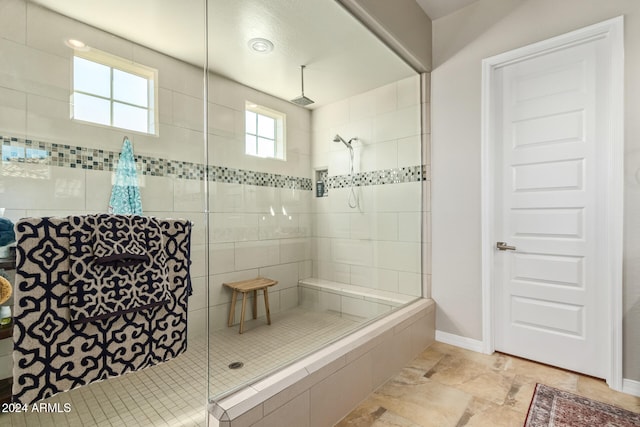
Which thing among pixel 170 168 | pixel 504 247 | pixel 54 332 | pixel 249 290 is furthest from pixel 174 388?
pixel 504 247

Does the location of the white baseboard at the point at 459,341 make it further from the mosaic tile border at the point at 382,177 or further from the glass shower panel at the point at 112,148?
the glass shower panel at the point at 112,148

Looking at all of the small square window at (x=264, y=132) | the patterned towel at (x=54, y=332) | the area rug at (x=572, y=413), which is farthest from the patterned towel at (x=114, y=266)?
the area rug at (x=572, y=413)

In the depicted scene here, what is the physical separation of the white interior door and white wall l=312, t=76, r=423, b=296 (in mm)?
691

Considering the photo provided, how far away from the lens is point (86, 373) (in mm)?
1177

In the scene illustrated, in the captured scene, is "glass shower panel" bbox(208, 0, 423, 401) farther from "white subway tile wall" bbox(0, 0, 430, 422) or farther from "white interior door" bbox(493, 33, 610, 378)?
"white interior door" bbox(493, 33, 610, 378)

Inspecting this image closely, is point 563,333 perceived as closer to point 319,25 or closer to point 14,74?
point 319,25

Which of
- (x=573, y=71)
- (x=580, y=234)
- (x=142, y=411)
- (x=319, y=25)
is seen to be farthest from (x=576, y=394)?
(x=319, y=25)

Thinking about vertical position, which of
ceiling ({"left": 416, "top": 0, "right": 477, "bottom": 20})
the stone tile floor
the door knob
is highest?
ceiling ({"left": 416, "top": 0, "right": 477, "bottom": 20})

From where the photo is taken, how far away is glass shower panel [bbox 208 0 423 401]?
1.99m

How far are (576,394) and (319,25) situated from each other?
2.96 metres

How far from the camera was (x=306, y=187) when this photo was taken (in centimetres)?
263

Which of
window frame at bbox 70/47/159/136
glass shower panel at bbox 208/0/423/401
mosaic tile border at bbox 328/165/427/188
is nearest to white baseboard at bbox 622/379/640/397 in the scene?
glass shower panel at bbox 208/0/423/401

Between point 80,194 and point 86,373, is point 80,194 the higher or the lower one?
the higher one

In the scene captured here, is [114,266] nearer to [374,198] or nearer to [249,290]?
[249,290]
